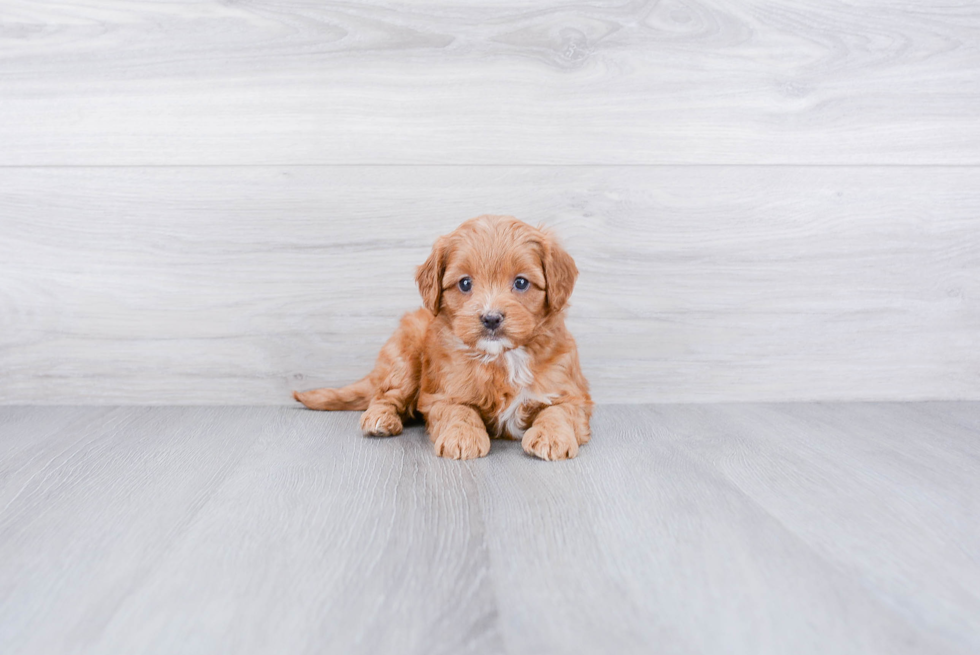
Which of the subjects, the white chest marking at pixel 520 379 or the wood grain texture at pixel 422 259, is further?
the wood grain texture at pixel 422 259

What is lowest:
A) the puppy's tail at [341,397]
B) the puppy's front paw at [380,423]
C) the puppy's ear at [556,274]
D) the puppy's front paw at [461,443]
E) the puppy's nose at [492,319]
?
the puppy's tail at [341,397]

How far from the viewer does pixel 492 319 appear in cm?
156

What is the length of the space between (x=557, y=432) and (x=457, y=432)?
25 centimetres

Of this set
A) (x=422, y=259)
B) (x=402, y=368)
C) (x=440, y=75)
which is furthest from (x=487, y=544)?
(x=440, y=75)

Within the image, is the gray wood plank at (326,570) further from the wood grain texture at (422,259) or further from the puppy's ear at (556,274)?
the wood grain texture at (422,259)

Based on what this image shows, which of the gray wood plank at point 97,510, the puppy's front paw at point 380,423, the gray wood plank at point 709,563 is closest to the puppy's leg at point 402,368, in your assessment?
the puppy's front paw at point 380,423

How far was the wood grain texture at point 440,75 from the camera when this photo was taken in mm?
2068

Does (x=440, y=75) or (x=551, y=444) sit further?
(x=440, y=75)

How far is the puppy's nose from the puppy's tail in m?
0.59

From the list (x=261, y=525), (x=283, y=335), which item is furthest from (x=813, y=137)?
(x=261, y=525)

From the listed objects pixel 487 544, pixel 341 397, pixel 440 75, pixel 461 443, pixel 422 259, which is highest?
pixel 440 75

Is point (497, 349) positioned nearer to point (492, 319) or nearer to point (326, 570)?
point (492, 319)

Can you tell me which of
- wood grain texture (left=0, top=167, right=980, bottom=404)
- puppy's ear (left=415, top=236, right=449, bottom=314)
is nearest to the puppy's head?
puppy's ear (left=415, top=236, right=449, bottom=314)

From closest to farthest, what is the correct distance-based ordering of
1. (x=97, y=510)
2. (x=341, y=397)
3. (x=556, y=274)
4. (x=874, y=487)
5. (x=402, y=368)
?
(x=97, y=510) → (x=874, y=487) → (x=556, y=274) → (x=402, y=368) → (x=341, y=397)
